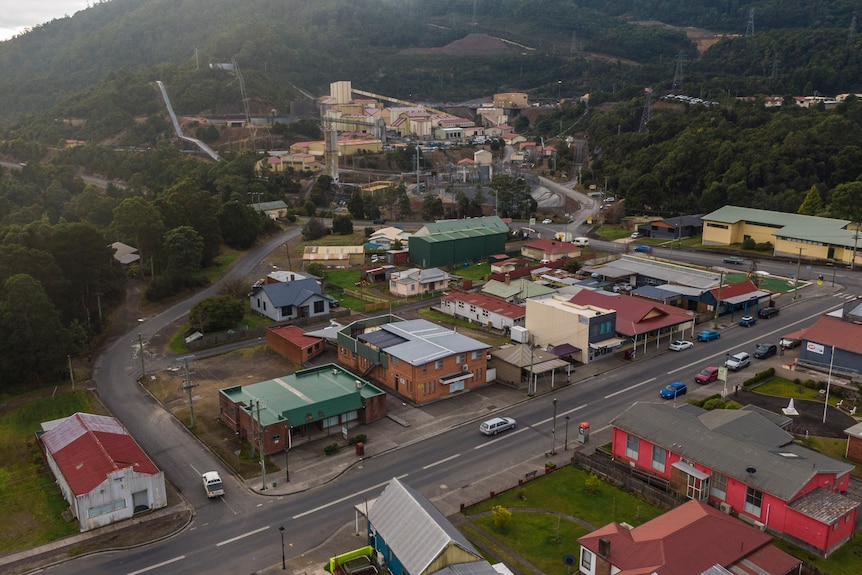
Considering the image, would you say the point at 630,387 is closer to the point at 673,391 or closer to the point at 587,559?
the point at 673,391

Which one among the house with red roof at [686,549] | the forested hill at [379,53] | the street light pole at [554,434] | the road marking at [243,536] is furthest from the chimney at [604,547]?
the forested hill at [379,53]

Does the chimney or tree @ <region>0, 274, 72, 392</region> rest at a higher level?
tree @ <region>0, 274, 72, 392</region>

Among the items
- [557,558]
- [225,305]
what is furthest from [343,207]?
[557,558]

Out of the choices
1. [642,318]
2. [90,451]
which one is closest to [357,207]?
[642,318]

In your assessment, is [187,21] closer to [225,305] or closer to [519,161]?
[519,161]

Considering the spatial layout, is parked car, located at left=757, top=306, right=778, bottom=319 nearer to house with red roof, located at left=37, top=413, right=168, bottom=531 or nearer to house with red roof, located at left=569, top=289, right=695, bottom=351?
house with red roof, located at left=569, top=289, right=695, bottom=351

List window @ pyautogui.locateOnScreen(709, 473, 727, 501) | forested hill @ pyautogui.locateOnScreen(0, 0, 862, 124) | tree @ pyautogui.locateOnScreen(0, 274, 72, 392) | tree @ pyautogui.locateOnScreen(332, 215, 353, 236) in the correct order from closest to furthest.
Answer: window @ pyautogui.locateOnScreen(709, 473, 727, 501) → tree @ pyautogui.locateOnScreen(0, 274, 72, 392) → tree @ pyautogui.locateOnScreen(332, 215, 353, 236) → forested hill @ pyautogui.locateOnScreen(0, 0, 862, 124)

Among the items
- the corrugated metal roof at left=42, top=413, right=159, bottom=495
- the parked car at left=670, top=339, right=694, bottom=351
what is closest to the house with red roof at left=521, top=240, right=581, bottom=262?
the parked car at left=670, top=339, right=694, bottom=351
